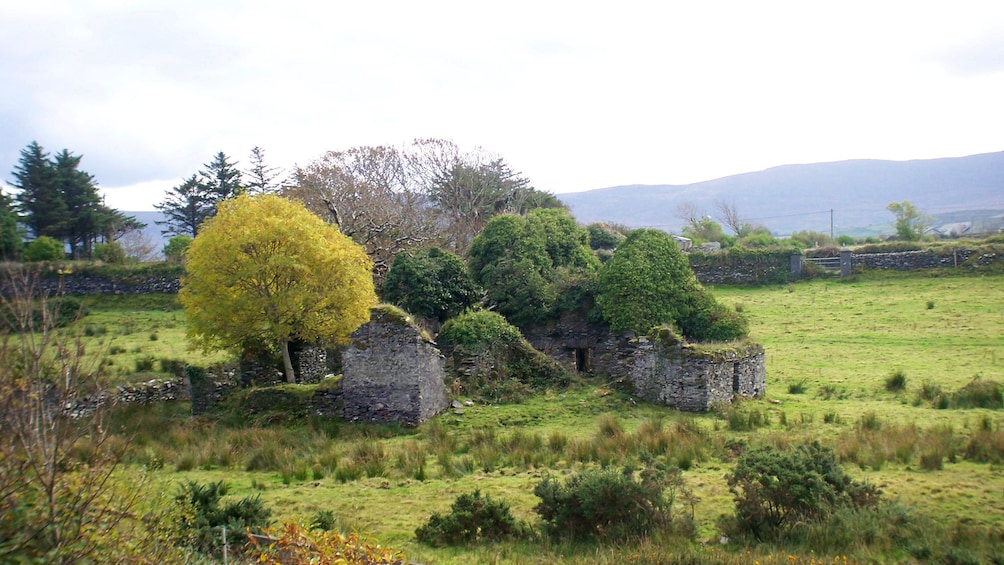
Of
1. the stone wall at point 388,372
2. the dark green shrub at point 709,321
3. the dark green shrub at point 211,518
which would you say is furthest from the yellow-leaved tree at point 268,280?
the dark green shrub at point 709,321

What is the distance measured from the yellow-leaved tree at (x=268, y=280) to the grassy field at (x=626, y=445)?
2.48m

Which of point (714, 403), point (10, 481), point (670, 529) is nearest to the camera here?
point (10, 481)

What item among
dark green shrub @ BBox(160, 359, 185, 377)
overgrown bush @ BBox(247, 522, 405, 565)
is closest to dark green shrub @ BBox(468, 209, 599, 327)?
dark green shrub @ BBox(160, 359, 185, 377)

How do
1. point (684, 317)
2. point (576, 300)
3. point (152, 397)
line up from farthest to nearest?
1. point (576, 300)
2. point (684, 317)
3. point (152, 397)

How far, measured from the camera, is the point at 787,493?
9.51 metres

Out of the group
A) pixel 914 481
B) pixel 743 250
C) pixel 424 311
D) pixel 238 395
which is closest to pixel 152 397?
pixel 238 395

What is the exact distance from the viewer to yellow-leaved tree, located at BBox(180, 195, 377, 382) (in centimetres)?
1806

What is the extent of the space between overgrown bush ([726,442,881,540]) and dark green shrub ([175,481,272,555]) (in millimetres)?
6075

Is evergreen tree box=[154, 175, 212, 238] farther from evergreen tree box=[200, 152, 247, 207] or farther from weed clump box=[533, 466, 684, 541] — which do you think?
weed clump box=[533, 466, 684, 541]

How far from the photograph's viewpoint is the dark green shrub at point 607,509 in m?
9.54

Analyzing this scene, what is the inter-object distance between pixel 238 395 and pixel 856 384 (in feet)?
49.2

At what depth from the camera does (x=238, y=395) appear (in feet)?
58.9

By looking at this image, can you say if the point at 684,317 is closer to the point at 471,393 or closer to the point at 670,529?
the point at 471,393

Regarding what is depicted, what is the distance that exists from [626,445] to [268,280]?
9793 millimetres
